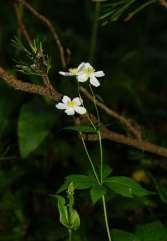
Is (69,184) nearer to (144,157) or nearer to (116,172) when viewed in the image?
(144,157)

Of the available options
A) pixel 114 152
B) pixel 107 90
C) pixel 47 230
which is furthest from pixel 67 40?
pixel 47 230

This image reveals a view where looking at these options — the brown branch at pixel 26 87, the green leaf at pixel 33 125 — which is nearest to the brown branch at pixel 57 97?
the brown branch at pixel 26 87

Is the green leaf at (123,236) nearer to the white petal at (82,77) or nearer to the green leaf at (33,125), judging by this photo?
the white petal at (82,77)

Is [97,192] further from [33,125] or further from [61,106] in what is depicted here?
[33,125]

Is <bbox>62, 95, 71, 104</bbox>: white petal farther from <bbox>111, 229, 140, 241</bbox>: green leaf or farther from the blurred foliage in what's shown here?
<bbox>111, 229, 140, 241</bbox>: green leaf

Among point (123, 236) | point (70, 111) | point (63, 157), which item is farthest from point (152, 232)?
point (63, 157)
